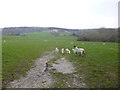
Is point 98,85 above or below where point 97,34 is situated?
below

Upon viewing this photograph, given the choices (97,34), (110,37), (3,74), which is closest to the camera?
(3,74)

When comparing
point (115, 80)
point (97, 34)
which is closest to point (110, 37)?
point (97, 34)

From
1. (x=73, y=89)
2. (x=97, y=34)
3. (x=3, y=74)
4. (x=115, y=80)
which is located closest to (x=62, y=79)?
(x=73, y=89)

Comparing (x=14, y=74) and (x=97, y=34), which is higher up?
(x=97, y=34)

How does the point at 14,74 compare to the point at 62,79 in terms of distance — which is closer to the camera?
the point at 62,79

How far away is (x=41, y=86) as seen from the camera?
852cm

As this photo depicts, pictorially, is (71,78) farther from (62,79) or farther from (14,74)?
(14,74)

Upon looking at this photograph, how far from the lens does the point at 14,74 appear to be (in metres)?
11.0

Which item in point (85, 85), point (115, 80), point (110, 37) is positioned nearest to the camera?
point (85, 85)

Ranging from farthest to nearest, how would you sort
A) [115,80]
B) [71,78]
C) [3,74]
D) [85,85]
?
[3,74]
[71,78]
[115,80]
[85,85]

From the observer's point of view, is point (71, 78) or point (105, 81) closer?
point (105, 81)

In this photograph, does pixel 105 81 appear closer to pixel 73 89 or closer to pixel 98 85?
pixel 98 85

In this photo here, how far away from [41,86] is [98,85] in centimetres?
435

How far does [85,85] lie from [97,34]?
9005 cm
